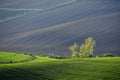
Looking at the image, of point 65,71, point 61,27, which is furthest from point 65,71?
point 61,27

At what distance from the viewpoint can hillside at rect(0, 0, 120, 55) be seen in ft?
311

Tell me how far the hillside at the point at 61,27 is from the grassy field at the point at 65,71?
4362 centimetres

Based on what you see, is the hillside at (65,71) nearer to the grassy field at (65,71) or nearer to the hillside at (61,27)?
the grassy field at (65,71)

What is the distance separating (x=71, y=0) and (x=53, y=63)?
138070 mm

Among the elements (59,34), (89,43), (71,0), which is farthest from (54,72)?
(71,0)

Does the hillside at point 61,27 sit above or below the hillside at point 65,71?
above

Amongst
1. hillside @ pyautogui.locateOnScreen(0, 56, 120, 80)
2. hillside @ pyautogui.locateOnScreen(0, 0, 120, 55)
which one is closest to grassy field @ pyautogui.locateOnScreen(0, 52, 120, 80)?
hillside @ pyautogui.locateOnScreen(0, 56, 120, 80)

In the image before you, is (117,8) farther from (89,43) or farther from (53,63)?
(53,63)

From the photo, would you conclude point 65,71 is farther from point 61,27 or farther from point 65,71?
point 61,27

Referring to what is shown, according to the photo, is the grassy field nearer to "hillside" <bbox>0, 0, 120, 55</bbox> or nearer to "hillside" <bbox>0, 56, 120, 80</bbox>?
"hillside" <bbox>0, 56, 120, 80</bbox>

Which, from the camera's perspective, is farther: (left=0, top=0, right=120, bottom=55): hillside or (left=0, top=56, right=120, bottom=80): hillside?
(left=0, top=0, right=120, bottom=55): hillside

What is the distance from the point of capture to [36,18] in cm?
14650

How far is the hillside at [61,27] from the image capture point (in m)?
94.7

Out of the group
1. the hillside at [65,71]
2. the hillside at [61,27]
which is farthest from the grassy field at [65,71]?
the hillside at [61,27]
